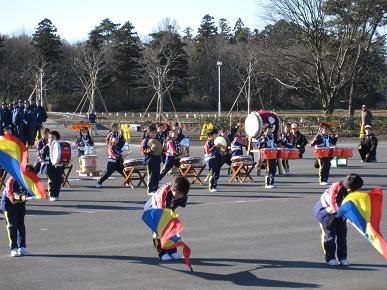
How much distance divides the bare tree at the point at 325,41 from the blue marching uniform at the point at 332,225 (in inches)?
1658

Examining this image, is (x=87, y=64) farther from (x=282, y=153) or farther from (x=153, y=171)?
(x=153, y=171)

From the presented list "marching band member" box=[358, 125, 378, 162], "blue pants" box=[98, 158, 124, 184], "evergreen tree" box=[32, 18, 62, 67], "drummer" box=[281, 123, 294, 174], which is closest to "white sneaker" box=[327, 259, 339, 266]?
"blue pants" box=[98, 158, 124, 184]

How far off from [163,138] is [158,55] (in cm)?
4967

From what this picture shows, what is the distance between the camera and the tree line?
5219cm

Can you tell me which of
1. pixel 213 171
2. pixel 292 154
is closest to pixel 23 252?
pixel 213 171

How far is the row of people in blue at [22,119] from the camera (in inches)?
1265

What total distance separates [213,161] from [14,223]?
951 centimetres

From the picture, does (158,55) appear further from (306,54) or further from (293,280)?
(293,280)

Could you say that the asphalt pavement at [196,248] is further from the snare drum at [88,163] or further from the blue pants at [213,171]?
the snare drum at [88,163]

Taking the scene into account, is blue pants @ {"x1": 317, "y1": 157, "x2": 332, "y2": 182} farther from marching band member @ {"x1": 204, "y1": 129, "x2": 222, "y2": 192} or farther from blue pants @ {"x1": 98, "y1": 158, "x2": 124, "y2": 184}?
blue pants @ {"x1": 98, "y1": 158, "x2": 124, "y2": 184}

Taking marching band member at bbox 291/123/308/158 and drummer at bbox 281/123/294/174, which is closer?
drummer at bbox 281/123/294/174

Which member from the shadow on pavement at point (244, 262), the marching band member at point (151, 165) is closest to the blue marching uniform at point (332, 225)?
the shadow on pavement at point (244, 262)

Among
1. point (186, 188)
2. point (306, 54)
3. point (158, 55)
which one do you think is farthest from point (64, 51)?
point (186, 188)

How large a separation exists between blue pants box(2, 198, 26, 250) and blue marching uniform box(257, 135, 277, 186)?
1029 cm
